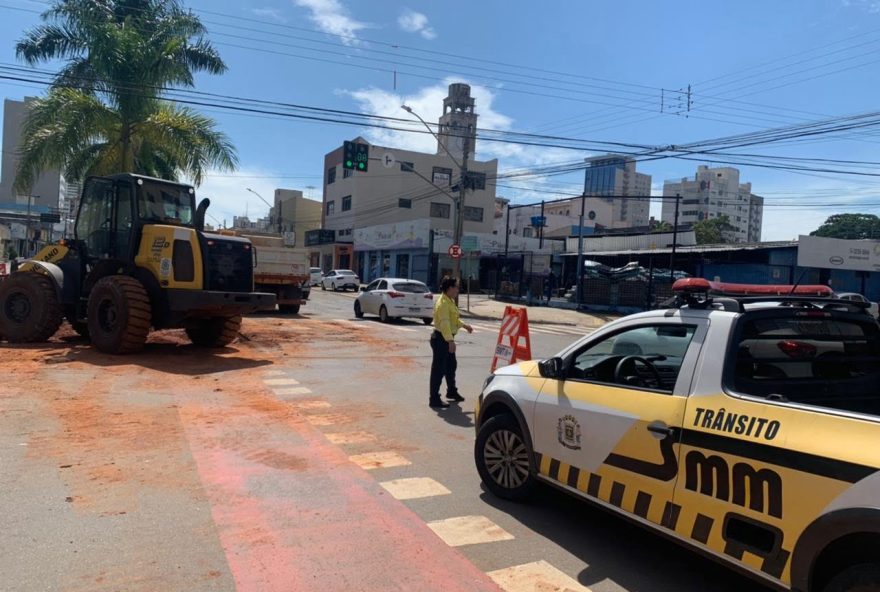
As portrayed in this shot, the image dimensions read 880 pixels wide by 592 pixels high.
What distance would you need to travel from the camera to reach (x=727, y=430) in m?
3.21

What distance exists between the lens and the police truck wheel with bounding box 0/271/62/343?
11734 mm

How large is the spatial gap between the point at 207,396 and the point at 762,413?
719 centimetres

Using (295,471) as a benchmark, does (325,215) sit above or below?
above

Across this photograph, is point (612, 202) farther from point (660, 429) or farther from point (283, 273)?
point (660, 429)

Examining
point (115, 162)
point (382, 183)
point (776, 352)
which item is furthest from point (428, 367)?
point (382, 183)

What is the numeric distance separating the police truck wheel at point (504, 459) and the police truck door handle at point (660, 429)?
1251 millimetres

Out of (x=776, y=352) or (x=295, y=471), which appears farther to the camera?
(x=295, y=471)

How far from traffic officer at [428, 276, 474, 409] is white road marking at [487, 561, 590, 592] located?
15.1 ft

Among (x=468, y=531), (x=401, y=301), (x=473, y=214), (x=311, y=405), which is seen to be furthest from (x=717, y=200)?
(x=468, y=531)

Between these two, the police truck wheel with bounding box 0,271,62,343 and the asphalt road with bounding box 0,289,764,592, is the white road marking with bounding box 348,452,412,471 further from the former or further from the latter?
the police truck wheel with bounding box 0,271,62,343

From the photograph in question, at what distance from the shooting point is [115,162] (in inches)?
814

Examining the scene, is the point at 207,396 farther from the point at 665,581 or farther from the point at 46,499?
the point at 665,581

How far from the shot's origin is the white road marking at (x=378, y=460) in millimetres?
5812

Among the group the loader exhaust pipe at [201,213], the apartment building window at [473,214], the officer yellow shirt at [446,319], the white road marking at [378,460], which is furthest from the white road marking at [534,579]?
the apartment building window at [473,214]
